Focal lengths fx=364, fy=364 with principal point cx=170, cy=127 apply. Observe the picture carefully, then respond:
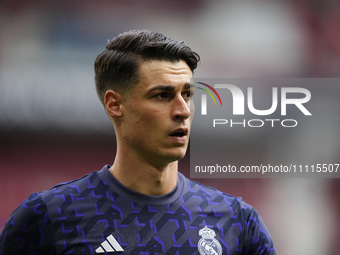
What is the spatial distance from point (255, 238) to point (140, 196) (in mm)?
701

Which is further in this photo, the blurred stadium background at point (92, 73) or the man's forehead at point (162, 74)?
the blurred stadium background at point (92, 73)

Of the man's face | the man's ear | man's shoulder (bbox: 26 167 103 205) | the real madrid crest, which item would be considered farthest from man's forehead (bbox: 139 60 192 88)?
the real madrid crest

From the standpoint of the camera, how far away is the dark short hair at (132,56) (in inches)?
77.5

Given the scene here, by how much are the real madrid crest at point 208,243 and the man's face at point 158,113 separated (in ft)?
1.45

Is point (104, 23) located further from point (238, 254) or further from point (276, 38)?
point (238, 254)

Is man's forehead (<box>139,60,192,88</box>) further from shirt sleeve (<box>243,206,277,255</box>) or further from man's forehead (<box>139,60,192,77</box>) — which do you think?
shirt sleeve (<box>243,206,277,255</box>)

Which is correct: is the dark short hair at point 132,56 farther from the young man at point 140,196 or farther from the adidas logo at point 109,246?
the adidas logo at point 109,246

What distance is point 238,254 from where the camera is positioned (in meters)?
1.98

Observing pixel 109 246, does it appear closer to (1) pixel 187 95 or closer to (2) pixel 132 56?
(1) pixel 187 95

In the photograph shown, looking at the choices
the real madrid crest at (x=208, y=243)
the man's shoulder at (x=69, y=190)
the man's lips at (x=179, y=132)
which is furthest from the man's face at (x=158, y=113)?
the real madrid crest at (x=208, y=243)

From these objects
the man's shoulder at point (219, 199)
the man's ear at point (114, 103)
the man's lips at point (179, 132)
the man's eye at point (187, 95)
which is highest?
the man's eye at point (187, 95)

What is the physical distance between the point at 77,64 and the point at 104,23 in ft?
1.71

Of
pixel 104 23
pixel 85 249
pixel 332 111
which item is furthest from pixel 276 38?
pixel 85 249

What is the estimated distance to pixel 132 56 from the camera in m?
1.99
